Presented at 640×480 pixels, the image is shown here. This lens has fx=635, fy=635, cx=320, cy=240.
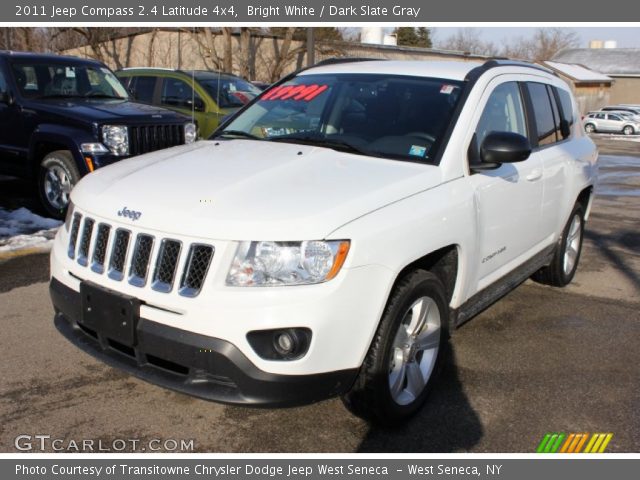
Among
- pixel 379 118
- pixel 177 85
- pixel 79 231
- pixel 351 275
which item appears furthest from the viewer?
pixel 177 85

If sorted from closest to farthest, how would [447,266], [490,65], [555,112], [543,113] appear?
1. [447,266]
2. [490,65]
3. [543,113]
4. [555,112]

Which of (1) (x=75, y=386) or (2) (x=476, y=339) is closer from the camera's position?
(1) (x=75, y=386)

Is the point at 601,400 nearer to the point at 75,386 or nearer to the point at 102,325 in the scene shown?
the point at 102,325

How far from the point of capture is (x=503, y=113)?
14.3ft

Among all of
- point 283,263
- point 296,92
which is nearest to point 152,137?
point 296,92

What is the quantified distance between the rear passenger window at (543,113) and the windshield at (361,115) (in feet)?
3.83

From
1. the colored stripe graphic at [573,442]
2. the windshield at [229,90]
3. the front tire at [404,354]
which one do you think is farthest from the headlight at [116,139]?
the colored stripe graphic at [573,442]

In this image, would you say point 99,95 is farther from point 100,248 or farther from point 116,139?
point 100,248

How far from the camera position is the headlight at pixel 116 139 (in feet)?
24.0

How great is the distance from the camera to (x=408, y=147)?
12.3 ft

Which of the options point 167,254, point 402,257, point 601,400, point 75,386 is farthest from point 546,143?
point 75,386

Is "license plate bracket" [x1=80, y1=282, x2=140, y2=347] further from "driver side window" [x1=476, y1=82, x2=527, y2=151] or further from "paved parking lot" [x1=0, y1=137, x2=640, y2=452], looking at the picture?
"driver side window" [x1=476, y1=82, x2=527, y2=151]

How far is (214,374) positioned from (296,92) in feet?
8.18

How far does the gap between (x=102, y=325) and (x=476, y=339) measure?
275 centimetres
